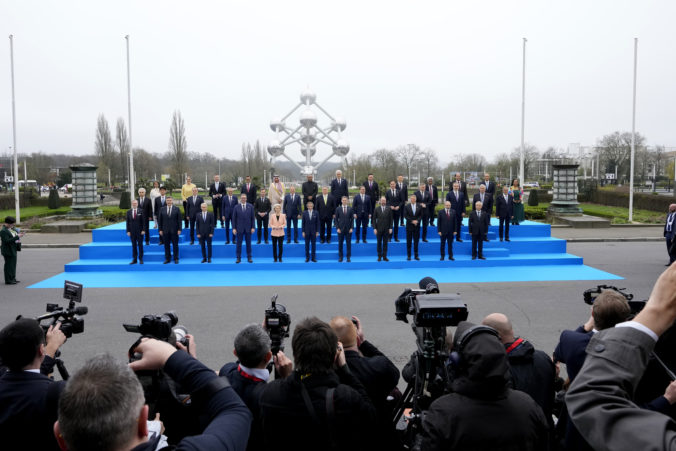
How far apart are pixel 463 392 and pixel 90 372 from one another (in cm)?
178

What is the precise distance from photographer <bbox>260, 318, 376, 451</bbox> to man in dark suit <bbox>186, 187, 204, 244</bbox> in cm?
1486

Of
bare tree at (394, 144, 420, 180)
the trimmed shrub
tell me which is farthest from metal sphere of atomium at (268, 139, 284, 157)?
bare tree at (394, 144, 420, 180)

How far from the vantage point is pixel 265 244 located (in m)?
18.0

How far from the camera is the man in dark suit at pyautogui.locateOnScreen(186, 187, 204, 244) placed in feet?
57.6

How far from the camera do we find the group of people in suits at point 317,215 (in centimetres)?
1655

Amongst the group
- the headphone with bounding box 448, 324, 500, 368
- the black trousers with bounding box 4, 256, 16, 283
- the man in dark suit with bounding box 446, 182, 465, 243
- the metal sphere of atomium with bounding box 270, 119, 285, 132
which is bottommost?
the black trousers with bounding box 4, 256, 16, 283

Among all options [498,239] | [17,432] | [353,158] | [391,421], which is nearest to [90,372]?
[17,432]

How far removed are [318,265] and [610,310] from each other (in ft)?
42.2

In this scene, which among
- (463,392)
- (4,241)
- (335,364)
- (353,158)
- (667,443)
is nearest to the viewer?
(667,443)

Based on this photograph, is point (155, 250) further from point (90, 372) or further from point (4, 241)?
point (90, 372)

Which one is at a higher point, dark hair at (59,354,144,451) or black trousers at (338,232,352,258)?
dark hair at (59,354,144,451)

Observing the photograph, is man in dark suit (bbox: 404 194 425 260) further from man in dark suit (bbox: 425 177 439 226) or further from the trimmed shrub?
the trimmed shrub

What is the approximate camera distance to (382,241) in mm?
17234

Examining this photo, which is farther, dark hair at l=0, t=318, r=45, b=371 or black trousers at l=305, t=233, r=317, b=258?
black trousers at l=305, t=233, r=317, b=258
